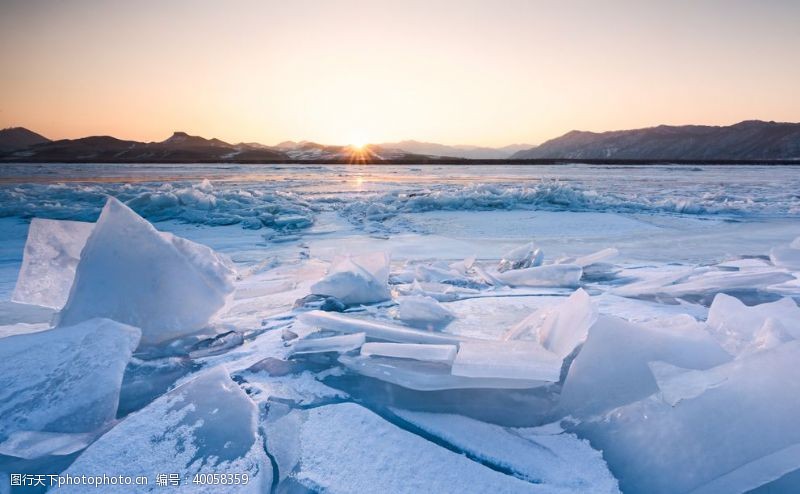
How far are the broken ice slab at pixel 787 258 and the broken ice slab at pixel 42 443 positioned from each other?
3.93 meters

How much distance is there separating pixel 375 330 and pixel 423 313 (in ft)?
1.51

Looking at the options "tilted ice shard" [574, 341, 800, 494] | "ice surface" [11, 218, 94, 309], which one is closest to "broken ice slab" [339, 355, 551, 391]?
"tilted ice shard" [574, 341, 800, 494]

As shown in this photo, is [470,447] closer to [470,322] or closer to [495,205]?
[470,322]

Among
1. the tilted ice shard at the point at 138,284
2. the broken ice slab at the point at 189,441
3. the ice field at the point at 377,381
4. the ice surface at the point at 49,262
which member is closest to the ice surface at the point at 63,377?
the ice field at the point at 377,381

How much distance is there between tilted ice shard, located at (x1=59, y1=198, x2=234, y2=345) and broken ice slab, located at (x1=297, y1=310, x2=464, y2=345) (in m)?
0.46

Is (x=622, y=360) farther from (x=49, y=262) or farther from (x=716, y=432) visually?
(x=49, y=262)

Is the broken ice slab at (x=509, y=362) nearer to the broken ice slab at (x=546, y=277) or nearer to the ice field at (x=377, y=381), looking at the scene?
the ice field at (x=377, y=381)

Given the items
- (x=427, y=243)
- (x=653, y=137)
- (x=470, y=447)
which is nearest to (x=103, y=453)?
(x=470, y=447)

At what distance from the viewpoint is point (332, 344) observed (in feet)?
5.66

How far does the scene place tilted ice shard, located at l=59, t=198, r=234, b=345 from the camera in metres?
1.74

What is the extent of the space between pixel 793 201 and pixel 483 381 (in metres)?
10.6

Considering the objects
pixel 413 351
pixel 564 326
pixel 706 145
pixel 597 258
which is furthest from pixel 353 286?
pixel 706 145

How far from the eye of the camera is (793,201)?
8719 mm

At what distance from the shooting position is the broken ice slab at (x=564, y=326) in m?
1.40
